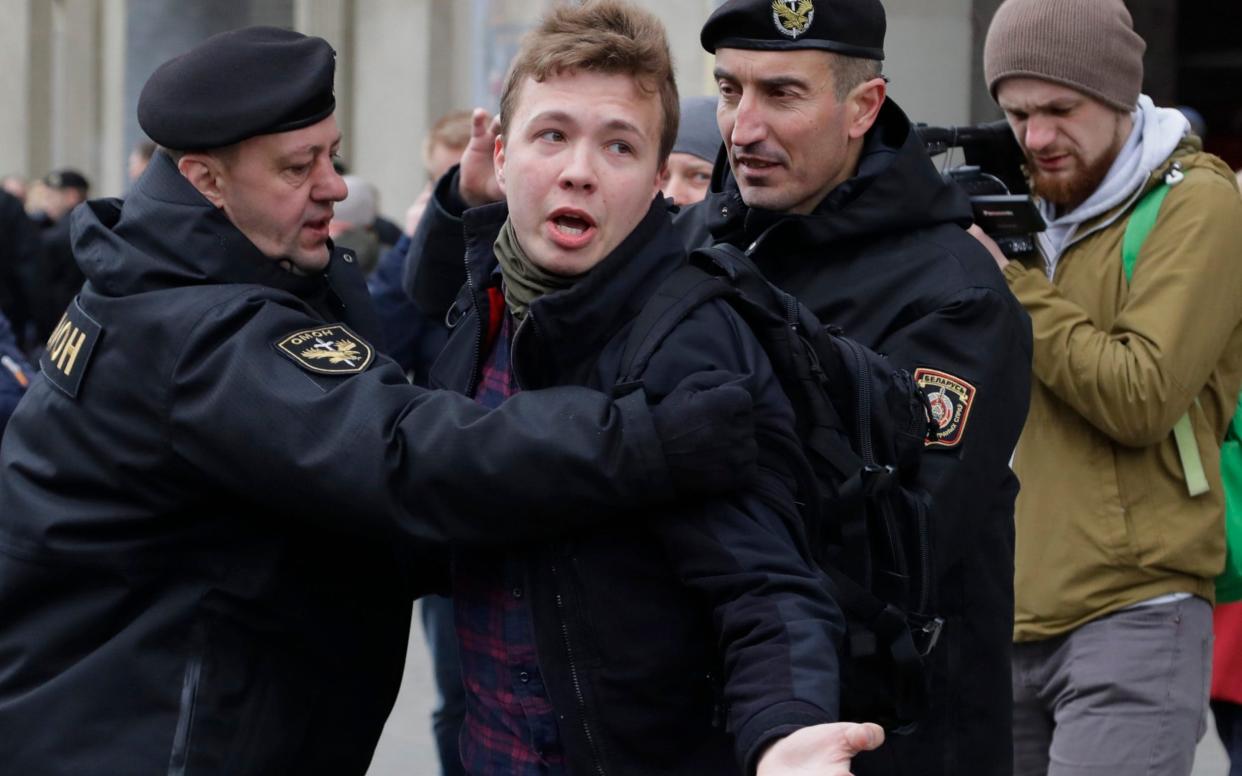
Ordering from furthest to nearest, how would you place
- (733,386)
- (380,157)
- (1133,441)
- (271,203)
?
(380,157) → (1133,441) → (271,203) → (733,386)

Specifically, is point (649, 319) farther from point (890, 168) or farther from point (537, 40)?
point (890, 168)

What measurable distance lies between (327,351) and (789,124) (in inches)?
38.2

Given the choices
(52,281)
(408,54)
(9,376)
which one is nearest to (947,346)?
(9,376)

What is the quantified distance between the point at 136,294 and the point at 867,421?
1027 millimetres

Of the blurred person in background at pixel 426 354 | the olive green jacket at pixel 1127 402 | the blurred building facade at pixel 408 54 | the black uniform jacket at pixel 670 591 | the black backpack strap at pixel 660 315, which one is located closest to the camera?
the black uniform jacket at pixel 670 591

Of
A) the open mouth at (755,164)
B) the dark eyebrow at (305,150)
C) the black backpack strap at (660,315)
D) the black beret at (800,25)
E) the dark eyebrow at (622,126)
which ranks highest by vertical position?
the black beret at (800,25)

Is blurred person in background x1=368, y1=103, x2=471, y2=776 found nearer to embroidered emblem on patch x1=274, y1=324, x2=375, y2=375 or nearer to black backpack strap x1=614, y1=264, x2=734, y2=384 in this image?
embroidered emblem on patch x1=274, y1=324, x2=375, y2=375

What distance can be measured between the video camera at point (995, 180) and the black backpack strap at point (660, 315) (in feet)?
3.72

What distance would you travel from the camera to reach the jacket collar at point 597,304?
90.4 inches

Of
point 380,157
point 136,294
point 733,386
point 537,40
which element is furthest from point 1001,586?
point 380,157

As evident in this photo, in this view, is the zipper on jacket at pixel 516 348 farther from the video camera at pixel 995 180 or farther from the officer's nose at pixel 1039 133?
the officer's nose at pixel 1039 133

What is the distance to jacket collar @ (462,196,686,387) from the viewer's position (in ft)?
7.53

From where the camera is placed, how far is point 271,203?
2582 millimetres

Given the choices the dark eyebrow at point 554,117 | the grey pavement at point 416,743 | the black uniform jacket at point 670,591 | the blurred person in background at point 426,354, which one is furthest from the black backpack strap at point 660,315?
the grey pavement at point 416,743
